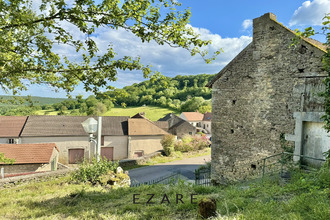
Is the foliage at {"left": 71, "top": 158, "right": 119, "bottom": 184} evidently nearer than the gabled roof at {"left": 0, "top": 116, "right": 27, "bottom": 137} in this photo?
Yes

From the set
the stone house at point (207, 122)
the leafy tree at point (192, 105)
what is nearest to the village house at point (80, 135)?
the stone house at point (207, 122)

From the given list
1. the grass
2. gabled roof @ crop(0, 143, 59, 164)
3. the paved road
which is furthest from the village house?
the grass

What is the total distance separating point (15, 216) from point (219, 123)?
9.05 metres

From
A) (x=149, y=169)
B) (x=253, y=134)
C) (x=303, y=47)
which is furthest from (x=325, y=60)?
(x=149, y=169)

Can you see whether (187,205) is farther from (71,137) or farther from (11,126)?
(11,126)

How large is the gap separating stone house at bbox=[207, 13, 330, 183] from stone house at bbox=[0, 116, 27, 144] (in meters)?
26.0

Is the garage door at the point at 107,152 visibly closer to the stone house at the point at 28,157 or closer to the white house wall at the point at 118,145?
the white house wall at the point at 118,145

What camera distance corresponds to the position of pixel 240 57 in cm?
1054

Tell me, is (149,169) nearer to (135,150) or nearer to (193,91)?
(135,150)

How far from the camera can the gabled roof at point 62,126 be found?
2756 cm

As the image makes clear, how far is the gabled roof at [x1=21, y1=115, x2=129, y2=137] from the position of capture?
1085 inches

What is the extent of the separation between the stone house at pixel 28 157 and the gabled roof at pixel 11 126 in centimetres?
881

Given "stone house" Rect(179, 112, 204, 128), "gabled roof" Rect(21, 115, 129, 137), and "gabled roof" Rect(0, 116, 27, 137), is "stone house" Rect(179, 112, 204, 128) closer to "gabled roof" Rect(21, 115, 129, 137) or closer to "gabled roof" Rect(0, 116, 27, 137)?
"gabled roof" Rect(21, 115, 129, 137)

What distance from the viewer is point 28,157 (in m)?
18.0
